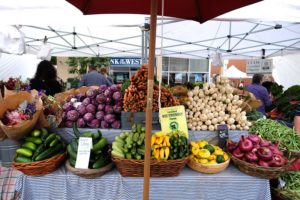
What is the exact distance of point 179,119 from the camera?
210 centimetres

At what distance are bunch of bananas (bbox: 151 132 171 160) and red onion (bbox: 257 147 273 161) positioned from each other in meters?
0.75

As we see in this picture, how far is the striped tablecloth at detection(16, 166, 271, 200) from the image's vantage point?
6.28 ft

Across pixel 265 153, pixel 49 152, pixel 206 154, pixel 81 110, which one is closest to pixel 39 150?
pixel 49 152

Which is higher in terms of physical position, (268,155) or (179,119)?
(179,119)

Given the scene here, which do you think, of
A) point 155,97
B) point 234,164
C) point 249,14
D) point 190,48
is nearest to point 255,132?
point 234,164

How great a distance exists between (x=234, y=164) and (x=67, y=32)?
18.0ft

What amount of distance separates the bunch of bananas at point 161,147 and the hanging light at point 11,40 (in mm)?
3718

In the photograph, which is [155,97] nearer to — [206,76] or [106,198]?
[106,198]

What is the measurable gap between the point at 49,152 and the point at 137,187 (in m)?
0.72

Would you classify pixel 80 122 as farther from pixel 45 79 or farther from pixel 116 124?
pixel 45 79

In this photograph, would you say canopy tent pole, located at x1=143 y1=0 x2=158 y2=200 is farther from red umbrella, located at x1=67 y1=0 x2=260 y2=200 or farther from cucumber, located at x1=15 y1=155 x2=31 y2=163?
cucumber, located at x1=15 y1=155 x2=31 y2=163

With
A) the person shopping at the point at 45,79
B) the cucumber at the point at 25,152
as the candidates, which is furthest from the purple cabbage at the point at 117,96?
the person shopping at the point at 45,79

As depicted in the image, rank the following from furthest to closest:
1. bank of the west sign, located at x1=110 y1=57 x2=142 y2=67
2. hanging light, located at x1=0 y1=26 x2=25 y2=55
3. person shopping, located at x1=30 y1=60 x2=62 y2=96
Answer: bank of the west sign, located at x1=110 y1=57 x2=142 y2=67, hanging light, located at x1=0 y1=26 x2=25 y2=55, person shopping, located at x1=30 y1=60 x2=62 y2=96

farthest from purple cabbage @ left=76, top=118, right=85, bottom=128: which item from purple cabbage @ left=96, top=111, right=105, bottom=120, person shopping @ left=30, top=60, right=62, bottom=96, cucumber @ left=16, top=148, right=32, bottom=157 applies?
person shopping @ left=30, top=60, right=62, bottom=96
